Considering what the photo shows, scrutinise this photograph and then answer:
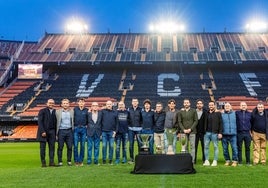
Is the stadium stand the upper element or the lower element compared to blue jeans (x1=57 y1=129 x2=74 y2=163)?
upper

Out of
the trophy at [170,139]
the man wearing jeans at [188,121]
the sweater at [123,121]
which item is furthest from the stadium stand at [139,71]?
the man wearing jeans at [188,121]

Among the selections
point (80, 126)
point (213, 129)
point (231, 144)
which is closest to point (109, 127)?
point (80, 126)

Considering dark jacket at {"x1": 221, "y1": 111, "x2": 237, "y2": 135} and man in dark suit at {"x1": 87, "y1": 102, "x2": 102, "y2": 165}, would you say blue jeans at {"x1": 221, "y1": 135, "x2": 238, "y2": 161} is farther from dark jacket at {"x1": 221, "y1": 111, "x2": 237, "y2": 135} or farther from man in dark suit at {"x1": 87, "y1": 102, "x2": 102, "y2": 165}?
man in dark suit at {"x1": 87, "y1": 102, "x2": 102, "y2": 165}

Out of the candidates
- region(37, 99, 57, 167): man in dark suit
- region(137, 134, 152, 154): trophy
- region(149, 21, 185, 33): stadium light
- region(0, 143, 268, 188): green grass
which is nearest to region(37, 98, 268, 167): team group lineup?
region(37, 99, 57, 167): man in dark suit

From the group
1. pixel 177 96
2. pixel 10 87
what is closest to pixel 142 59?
pixel 177 96

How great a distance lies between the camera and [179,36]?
6369 centimetres

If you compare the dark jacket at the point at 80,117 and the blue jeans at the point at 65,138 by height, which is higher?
the dark jacket at the point at 80,117

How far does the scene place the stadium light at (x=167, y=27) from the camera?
63656mm

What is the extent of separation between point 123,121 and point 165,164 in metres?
3.55

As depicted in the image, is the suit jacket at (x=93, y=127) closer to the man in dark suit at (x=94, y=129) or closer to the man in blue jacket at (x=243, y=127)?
the man in dark suit at (x=94, y=129)

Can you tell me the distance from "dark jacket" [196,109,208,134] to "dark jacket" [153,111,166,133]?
3.83 ft

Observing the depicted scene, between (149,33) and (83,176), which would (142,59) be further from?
(83,176)

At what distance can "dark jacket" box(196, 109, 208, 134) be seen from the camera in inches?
567

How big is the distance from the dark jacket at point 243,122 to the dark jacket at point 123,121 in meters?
3.68
